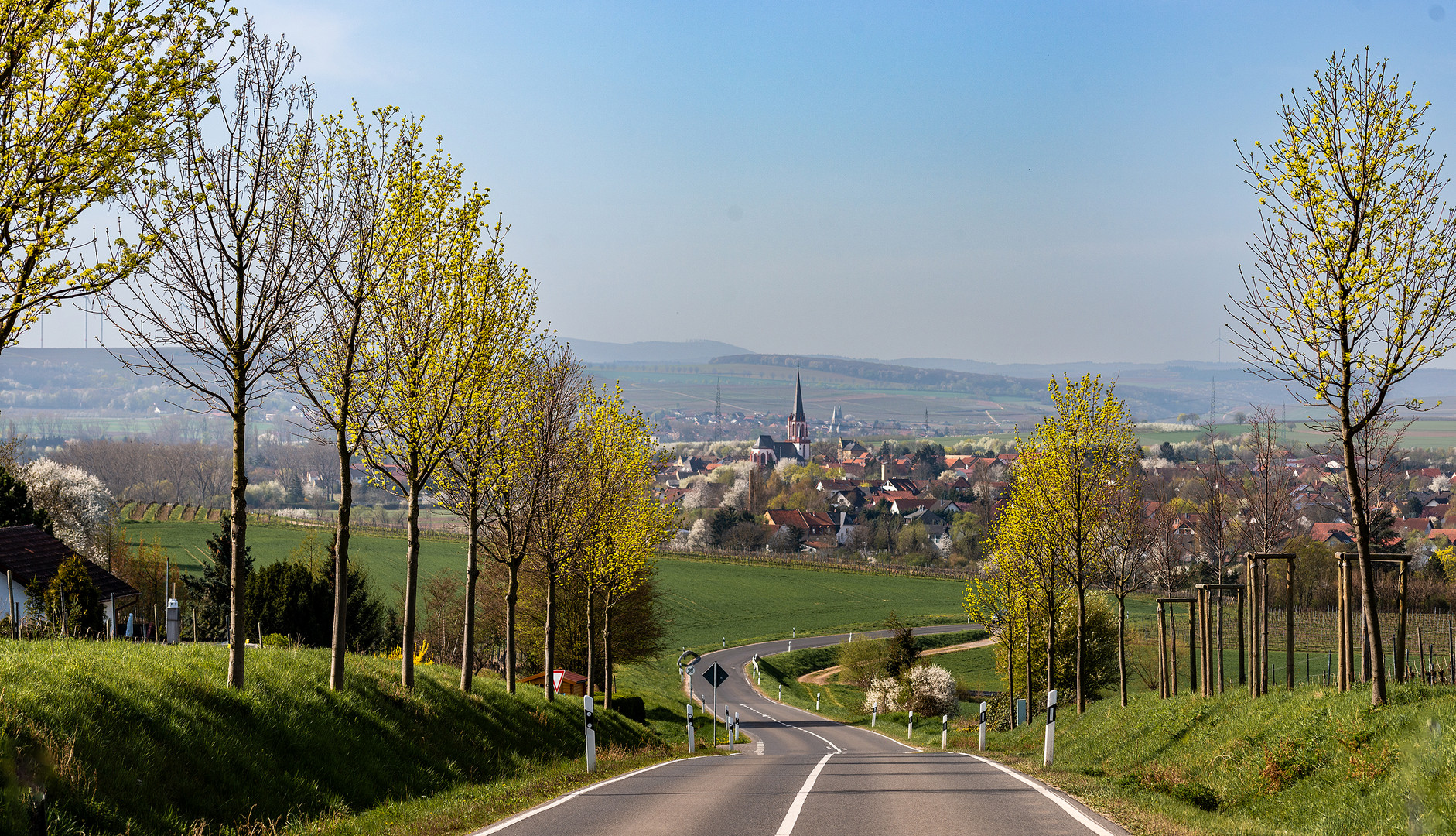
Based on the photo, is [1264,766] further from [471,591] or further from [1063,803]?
[471,591]

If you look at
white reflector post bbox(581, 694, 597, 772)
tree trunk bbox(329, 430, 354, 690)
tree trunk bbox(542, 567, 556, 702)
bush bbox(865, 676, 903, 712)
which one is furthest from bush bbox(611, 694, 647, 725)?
tree trunk bbox(329, 430, 354, 690)

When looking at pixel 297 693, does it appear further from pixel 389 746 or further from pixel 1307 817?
pixel 1307 817

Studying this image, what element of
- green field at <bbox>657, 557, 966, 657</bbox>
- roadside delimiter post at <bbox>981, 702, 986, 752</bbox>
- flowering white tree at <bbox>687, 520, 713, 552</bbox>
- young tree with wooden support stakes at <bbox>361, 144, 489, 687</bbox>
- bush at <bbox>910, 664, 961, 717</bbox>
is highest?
young tree with wooden support stakes at <bbox>361, 144, 489, 687</bbox>

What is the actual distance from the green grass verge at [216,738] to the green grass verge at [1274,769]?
357 inches

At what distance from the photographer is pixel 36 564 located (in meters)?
32.7

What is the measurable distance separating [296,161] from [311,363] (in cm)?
377

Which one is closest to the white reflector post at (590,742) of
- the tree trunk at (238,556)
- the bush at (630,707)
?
the tree trunk at (238,556)

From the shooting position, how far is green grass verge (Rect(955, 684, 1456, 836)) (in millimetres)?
10695

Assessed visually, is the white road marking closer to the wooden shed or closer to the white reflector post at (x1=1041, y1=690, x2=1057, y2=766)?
the white reflector post at (x1=1041, y1=690, x2=1057, y2=766)

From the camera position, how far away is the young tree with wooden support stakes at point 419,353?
60.0 ft

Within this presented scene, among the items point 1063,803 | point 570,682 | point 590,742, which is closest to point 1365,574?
point 1063,803

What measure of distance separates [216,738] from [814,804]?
22.2 feet

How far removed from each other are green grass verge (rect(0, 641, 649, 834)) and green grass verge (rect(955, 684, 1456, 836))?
9.06 m

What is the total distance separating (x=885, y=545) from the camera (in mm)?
153875
